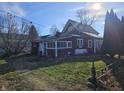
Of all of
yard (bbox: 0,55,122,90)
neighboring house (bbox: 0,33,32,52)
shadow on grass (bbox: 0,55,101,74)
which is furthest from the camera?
neighboring house (bbox: 0,33,32,52)

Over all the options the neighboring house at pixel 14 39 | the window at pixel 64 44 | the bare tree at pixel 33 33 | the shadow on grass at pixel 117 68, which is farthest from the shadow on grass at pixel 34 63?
the bare tree at pixel 33 33

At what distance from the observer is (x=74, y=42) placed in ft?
41.9

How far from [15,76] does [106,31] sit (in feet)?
14.0

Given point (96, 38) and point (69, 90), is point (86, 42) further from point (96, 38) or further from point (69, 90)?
point (69, 90)

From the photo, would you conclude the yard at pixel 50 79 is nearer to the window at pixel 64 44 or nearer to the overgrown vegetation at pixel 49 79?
the overgrown vegetation at pixel 49 79

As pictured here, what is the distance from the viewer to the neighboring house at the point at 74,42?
11922 mm

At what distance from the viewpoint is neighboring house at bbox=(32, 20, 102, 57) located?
1192cm

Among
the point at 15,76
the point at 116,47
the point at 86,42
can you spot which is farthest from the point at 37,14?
the point at 86,42

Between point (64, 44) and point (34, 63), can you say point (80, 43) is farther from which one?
point (34, 63)

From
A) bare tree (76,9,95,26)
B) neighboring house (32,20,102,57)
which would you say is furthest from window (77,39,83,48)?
bare tree (76,9,95,26)

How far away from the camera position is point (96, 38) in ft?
40.2

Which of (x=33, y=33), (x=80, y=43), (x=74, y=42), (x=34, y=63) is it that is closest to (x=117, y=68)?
(x=80, y=43)

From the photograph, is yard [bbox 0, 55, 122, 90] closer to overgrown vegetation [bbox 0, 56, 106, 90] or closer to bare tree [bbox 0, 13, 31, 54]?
overgrown vegetation [bbox 0, 56, 106, 90]

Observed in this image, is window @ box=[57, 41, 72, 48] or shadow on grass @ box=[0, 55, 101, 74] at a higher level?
window @ box=[57, 41, 72, 48]
